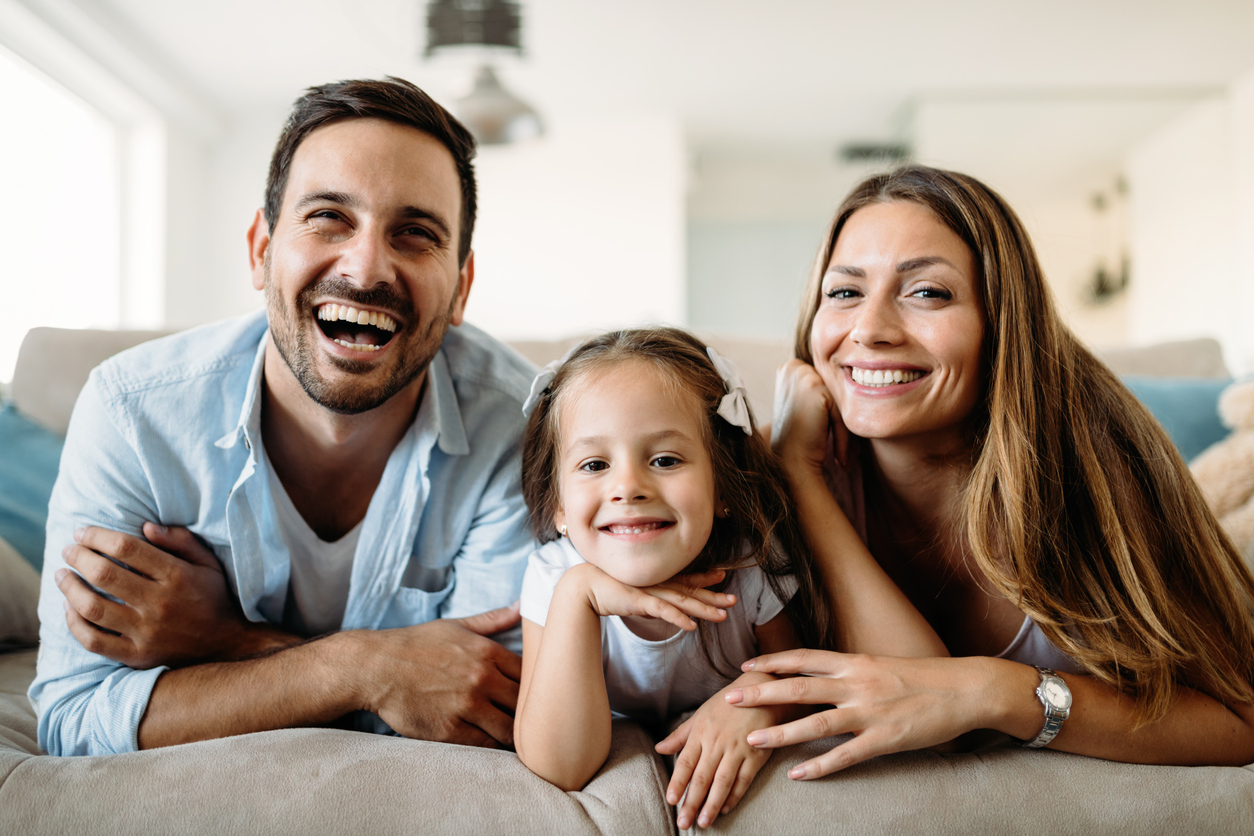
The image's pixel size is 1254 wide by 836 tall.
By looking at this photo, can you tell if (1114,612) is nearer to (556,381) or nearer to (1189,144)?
(556,381)

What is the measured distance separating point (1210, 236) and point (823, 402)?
223 inches

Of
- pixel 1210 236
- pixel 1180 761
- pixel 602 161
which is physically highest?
pixel 602 161

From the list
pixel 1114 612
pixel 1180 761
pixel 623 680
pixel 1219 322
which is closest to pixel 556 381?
pixel 623 680

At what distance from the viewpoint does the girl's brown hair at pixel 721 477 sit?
3.93 ft

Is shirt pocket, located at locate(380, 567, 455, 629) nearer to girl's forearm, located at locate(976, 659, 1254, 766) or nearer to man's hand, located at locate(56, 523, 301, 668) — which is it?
man's hand, located at locate(56, 523, 301, 668)

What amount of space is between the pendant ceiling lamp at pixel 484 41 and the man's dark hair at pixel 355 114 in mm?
1986

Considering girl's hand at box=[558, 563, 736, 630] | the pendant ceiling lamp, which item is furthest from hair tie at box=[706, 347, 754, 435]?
the pendant ceiling lamp

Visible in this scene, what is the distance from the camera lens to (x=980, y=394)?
1265 millimetres

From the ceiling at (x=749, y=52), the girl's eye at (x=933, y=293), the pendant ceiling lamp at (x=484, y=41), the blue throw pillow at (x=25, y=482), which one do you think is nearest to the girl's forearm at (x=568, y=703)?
the girl's eye at (x=933, y=293)

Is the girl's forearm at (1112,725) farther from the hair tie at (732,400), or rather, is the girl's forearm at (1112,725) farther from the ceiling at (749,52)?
the ceiling at (749,52)

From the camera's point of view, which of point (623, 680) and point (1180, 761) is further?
point (623, 680)

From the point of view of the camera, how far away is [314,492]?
1438 mm

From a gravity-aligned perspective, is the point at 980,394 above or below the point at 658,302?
below

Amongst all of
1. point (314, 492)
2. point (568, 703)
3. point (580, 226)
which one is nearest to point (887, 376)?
point (568, 703)
